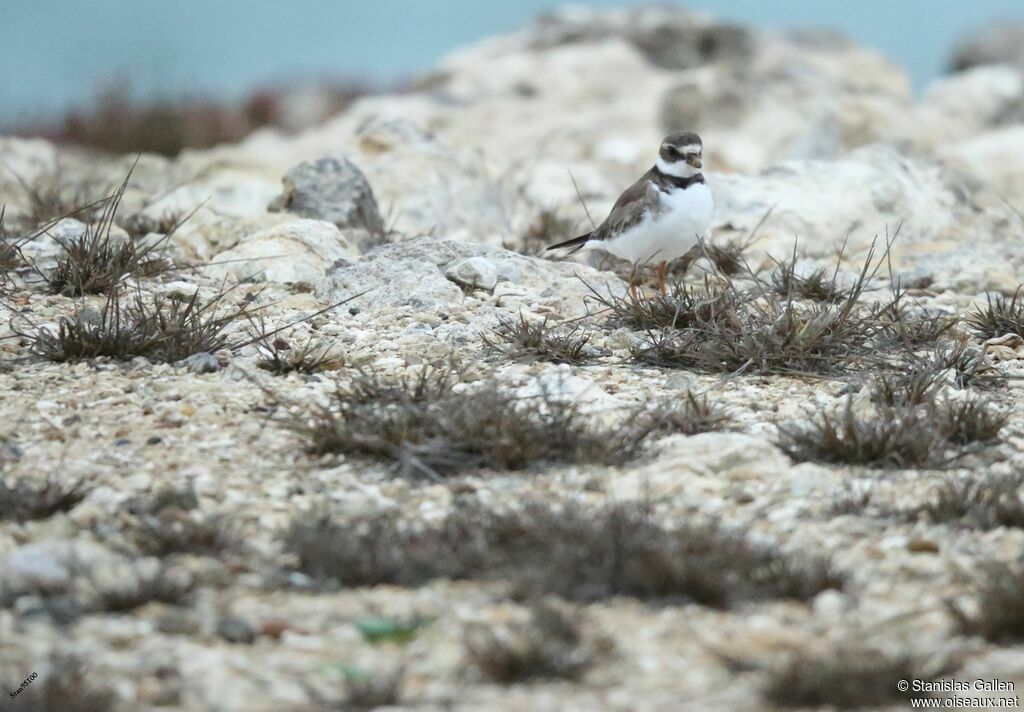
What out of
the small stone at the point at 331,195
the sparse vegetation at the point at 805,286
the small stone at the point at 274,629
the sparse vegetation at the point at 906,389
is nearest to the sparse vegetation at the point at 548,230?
the small stone at the point at 331,195

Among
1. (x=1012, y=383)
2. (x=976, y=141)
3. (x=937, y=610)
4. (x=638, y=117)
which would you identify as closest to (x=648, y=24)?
(x=638, y=117)

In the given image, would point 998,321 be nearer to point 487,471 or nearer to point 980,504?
point 980,504

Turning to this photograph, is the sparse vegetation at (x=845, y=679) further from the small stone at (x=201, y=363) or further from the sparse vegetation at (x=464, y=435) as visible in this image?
the small stone at (x=201, y=363)

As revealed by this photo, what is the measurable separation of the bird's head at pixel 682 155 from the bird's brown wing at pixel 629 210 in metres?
0.12

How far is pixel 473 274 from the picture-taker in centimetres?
610

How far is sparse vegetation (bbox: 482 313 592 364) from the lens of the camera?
5090 mm

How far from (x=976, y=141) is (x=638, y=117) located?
4651 millimetres

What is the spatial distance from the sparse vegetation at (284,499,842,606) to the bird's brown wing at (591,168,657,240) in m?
2.56

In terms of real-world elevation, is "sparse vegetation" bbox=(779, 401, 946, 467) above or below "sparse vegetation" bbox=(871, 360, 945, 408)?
below

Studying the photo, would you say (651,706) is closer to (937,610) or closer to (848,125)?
(937,610)

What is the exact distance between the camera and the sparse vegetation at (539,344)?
5.09 m

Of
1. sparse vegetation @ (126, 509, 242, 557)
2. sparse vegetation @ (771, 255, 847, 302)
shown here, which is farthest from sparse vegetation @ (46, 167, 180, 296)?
sparse vegetation @ (771, 255, 847, 302)

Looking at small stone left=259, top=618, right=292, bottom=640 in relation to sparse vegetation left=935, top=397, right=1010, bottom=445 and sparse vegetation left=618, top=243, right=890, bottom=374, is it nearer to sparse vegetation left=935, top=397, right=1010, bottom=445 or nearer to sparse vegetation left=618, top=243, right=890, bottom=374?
sparse vegetation left=935, top=397, right=1010, bottom=445

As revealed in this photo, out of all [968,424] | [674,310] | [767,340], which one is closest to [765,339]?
[767,340]
